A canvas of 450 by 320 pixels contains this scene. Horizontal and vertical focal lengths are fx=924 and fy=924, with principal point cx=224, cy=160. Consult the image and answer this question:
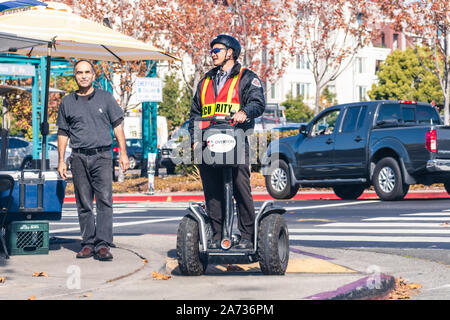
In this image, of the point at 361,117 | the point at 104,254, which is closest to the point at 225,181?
the point at 104,254

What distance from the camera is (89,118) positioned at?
30.8 feet

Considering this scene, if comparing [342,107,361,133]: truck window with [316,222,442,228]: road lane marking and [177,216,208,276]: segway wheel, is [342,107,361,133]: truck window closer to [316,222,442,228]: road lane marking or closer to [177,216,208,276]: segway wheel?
[316,222,442,228]: road lane marking

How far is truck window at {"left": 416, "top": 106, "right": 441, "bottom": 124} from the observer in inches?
739

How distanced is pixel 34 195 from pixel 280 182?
34.9 ft

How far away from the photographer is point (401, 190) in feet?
57.9

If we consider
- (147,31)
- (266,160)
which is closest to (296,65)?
(147,31)

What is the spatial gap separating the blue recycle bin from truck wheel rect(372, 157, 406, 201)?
30.1 ft

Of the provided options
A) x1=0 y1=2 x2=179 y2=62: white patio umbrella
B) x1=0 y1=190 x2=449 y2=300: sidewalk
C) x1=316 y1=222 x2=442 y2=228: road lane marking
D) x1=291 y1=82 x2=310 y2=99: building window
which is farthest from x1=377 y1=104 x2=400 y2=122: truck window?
x1=291 y1=82 x2=310 y2=99: building window

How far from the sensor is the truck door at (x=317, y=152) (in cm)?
1900

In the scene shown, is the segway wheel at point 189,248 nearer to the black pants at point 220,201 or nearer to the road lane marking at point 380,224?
the black pants at point 220,201

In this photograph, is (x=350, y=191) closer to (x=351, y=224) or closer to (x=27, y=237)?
(x=351, y=224)

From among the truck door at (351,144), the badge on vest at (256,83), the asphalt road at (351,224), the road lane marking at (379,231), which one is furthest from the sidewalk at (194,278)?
the truck door at (351,144)

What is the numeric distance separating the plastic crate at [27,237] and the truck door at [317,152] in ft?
33.0
